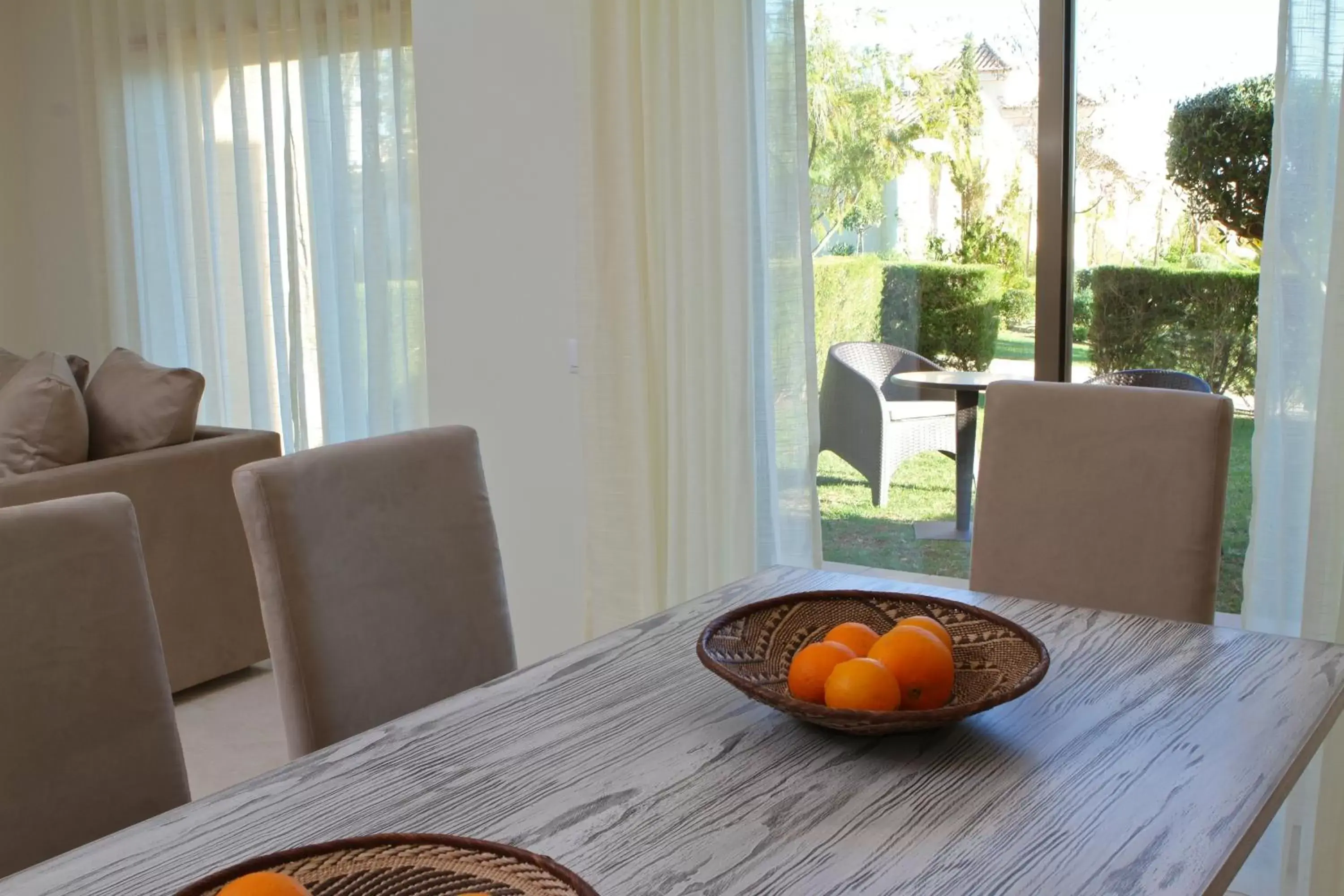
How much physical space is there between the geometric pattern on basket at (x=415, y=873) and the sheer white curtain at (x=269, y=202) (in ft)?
11.2

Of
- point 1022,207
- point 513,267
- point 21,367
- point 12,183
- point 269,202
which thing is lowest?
point 21,367

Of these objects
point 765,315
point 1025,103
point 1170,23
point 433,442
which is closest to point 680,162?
point 765,315

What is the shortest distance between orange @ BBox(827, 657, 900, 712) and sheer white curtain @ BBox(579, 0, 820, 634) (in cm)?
185

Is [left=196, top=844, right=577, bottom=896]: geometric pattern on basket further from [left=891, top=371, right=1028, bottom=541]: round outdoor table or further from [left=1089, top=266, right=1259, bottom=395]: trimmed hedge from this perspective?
[left=891, top=371, right=1028, bottom=541]: round outdoor table

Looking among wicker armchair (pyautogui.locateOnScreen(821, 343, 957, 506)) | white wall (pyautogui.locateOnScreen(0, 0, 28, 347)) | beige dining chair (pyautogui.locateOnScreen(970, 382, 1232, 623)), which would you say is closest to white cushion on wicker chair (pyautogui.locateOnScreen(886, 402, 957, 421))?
wicker armchair (pyautogui.locateOnScreen(821, 343, 957, 506))

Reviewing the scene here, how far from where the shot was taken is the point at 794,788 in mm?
1167

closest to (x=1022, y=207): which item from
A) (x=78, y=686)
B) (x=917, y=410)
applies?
(x=917, y=410)

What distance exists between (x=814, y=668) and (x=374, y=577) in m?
0.71

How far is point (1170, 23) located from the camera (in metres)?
2.76

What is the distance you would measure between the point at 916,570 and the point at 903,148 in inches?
42.5

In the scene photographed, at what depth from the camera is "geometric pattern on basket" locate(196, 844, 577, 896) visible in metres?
0.91

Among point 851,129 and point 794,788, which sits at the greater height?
point 851,129

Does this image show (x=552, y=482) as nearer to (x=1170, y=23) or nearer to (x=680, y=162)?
(x=680, y=162)

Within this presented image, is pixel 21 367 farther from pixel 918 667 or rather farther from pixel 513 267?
pixel 918 667
